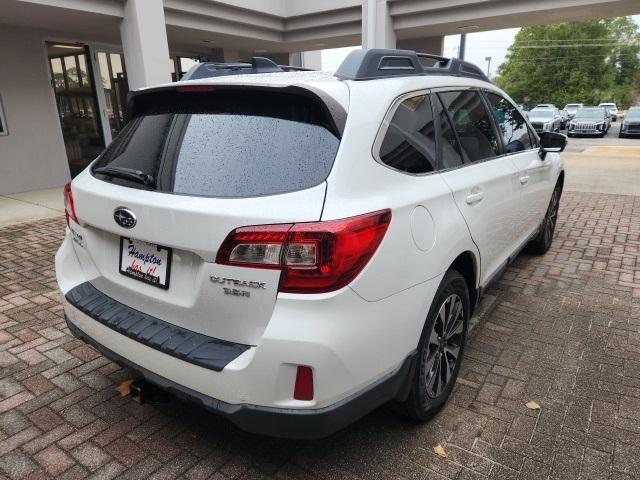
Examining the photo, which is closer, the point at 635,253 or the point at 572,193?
the point at 635,253

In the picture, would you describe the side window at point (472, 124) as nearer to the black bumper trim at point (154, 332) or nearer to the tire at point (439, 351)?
the tire at point (439, 351)

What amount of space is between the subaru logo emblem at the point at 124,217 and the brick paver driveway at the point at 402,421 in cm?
113

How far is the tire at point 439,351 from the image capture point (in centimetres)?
231

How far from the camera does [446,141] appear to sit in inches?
107

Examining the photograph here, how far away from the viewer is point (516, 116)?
13.5ft

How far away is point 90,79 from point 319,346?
10.5 m

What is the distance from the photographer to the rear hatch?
5.96 ft

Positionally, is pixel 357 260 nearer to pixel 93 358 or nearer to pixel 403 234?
pixel 403 234

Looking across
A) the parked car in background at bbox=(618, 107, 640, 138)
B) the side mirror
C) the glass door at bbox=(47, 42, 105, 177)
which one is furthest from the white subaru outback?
the parked car in background at bbox=(618, 107, 640, 138)

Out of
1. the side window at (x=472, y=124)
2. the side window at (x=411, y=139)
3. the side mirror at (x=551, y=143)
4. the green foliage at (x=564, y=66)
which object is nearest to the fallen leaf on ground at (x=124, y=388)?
the side window at (x=411, y=139)

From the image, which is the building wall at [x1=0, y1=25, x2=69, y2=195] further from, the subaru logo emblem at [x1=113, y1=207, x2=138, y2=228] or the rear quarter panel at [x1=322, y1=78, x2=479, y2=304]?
the rear quarter panel at [x1=322, y1=78, x2=479, y2=304]

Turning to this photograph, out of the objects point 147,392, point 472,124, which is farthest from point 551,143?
point 147,392

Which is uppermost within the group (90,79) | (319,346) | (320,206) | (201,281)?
(90,79)

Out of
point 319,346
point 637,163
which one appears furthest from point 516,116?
point 637,163
